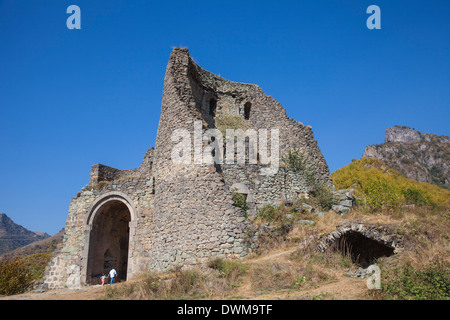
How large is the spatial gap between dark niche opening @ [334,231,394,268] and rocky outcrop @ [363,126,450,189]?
59612 millimetres

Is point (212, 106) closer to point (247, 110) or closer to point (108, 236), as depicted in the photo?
point (247, 110)

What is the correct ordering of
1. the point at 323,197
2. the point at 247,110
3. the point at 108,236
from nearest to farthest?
the point at 323,197
the point at 108,236
the point at 247,110

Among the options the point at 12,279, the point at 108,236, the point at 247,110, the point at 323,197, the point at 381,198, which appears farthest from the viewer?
the point at 247,110

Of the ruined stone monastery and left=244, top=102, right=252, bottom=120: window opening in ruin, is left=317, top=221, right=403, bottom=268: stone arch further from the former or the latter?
left=244, top=102, right=252, bottom=120: window opening in ruin

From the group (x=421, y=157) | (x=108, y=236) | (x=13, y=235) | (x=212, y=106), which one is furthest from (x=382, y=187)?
(x=13, y=235)

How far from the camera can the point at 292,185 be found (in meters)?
15.5

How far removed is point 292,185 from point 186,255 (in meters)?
6.51

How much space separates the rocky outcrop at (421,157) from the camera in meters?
66.2

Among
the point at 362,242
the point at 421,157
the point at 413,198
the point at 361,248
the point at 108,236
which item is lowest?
the point at 361,248

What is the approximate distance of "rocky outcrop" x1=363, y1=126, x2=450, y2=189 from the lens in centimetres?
6625

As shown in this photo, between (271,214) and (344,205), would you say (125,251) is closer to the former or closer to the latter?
(271,214)

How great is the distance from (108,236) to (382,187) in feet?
44.0

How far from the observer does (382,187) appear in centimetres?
1550

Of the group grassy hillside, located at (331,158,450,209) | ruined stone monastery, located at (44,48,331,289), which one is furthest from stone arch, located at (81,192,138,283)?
grassy hillside, located at (331,158,450,209)
